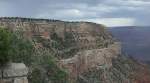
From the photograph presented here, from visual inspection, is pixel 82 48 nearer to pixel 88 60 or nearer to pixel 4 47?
pixel 88 60

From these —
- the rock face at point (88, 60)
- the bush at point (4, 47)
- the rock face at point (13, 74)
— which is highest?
the bush at point (4, 47)

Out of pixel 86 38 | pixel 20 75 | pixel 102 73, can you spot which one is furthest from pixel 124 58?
Result: pixel 20 75

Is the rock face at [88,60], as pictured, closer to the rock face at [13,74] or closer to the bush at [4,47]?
the bush at [4,47]

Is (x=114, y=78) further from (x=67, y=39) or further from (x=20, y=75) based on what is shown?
(x=20, y=75)

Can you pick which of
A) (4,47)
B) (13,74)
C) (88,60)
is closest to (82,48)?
(88,60)

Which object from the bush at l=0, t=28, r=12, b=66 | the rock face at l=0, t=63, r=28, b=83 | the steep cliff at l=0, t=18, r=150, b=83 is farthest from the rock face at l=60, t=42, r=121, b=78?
the rock face at l=0, t=63, r=28, b=83

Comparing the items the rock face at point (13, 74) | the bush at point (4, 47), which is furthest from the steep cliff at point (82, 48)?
the rock face at point (13, 74)

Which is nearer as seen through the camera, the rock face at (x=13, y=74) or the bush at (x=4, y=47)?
the rock face at (x=13, y=74)
